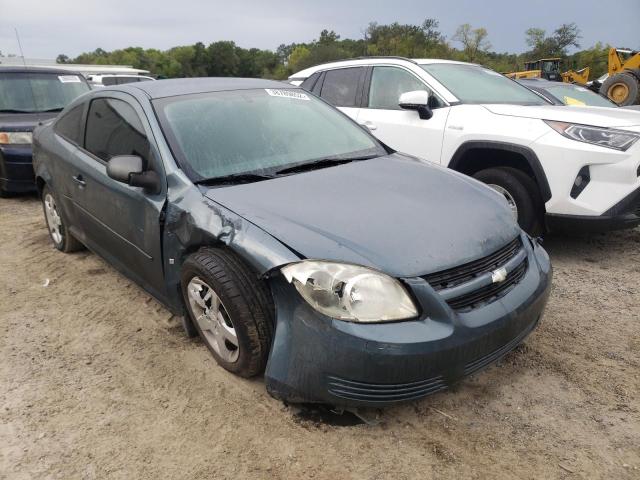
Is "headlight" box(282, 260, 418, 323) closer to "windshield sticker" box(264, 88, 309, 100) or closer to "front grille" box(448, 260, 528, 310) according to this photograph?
"front grille" box(448, 260, 528, 310)

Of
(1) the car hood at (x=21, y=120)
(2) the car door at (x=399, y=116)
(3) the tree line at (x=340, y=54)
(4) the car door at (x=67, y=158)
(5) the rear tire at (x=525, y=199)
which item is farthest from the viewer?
(3) the tree line at (x=340, y=54)

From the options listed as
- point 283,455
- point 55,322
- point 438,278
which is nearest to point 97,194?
point 55,322

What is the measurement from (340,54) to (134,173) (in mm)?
71716

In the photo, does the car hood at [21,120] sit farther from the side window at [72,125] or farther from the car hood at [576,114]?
the car hood at [576,114]

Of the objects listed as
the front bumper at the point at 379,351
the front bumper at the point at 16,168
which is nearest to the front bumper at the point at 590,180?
the front bumper at the point at 379,351

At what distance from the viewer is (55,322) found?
3346 mm

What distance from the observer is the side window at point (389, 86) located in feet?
16.6

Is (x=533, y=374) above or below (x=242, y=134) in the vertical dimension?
below

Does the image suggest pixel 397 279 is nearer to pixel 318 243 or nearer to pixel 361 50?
pixel 318 243

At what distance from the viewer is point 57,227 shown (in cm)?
451

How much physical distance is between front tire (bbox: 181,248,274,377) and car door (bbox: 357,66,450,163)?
9.58ft

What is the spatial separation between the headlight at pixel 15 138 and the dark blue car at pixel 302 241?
332cm

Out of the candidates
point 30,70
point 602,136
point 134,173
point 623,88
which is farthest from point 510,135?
point 623,88

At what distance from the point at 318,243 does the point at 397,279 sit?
372mm
